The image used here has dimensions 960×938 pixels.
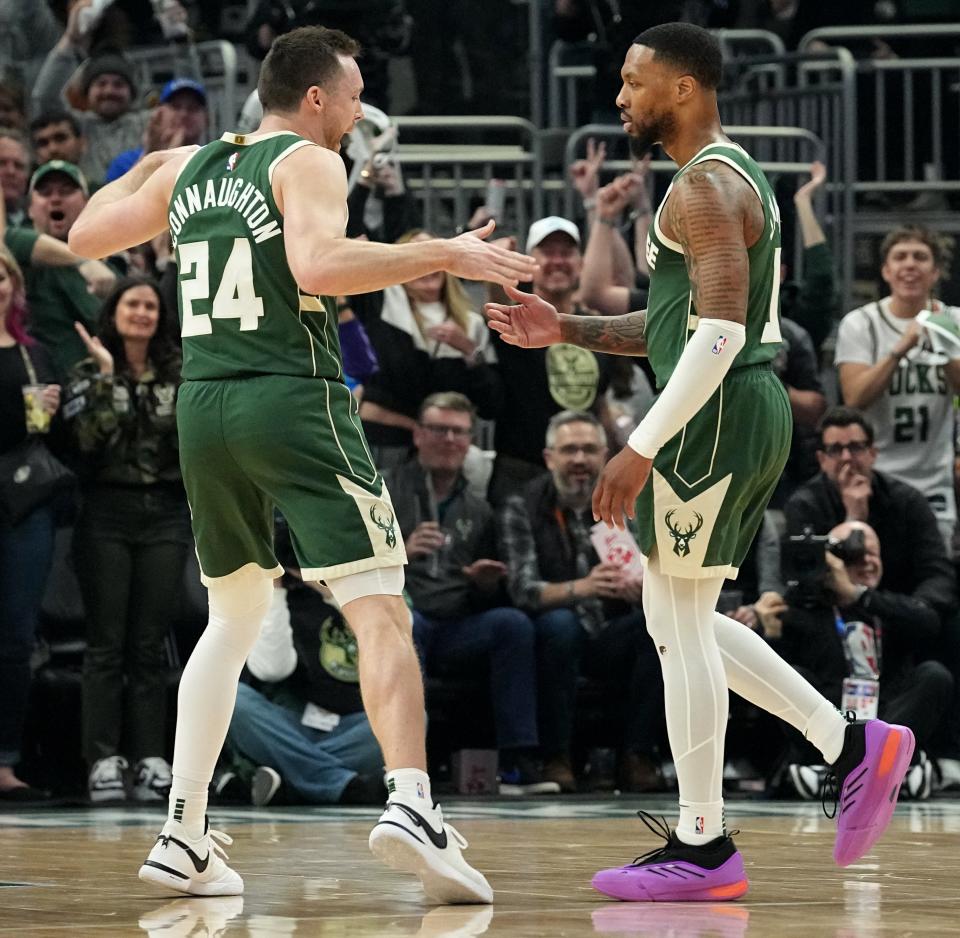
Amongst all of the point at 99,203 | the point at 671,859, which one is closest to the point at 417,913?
the point at 671,859

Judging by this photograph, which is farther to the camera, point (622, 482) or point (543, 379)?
point (543, 379)

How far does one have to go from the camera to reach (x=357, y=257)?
4523 mm

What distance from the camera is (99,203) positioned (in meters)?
5.13

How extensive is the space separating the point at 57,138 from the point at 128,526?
2.72 meters

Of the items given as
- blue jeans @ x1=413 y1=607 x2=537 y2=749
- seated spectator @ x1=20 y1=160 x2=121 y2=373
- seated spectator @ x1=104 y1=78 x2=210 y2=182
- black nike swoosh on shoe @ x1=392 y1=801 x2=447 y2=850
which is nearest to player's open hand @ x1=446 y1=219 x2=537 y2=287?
black nike swoosh on shoe @ x1=392 y1=801 x2=447 y2=850

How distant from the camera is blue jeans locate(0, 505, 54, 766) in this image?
27.6ft

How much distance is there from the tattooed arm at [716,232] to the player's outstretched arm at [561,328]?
0.53 meters

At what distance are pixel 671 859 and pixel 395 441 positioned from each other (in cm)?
504

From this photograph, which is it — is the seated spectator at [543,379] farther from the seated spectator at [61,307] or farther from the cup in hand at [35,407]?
the cup in hand at [35,407]

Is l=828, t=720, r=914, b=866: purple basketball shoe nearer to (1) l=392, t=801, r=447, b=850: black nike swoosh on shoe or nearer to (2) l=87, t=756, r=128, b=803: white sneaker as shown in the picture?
(1) l=392, t=801, r=447, b=850: black nike swoosh on shoe

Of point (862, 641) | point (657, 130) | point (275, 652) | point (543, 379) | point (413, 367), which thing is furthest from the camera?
point (543, 379)

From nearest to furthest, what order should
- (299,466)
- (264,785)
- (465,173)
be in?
(299,466) → (264,785) → (465,173)

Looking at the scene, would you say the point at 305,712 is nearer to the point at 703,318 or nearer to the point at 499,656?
the point at 499,656

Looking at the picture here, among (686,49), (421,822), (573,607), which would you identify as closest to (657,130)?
(686,49)
